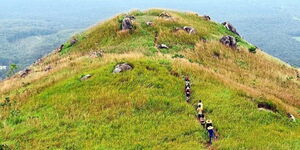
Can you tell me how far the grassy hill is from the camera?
20.3 meters

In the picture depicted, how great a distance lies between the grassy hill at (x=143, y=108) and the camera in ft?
66.5

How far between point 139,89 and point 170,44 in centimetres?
1537

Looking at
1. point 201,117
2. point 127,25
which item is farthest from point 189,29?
point 201,117

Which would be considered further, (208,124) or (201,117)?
(201,117)

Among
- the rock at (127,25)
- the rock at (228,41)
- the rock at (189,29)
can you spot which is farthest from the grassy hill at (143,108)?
the rock at (127,25)

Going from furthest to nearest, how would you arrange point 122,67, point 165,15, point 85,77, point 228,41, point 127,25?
point 165,15, point 127,25, point 228,41, point 122,67, point 85,77

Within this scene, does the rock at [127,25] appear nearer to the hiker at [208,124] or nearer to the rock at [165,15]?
the rock at [165,15]

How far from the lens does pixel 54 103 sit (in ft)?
81.2

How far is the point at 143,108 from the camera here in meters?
23.5

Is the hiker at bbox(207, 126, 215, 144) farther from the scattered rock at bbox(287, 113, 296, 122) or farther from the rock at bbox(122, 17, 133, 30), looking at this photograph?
the rock at bbox(122, 17, 133, 30)

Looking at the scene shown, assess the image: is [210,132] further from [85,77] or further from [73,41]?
[73,41]

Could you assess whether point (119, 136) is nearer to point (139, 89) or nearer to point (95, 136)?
point (95, 136)

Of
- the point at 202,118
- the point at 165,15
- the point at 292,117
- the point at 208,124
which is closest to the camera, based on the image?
the point at 208,124

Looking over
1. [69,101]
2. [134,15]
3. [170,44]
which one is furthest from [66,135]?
[134,15]
